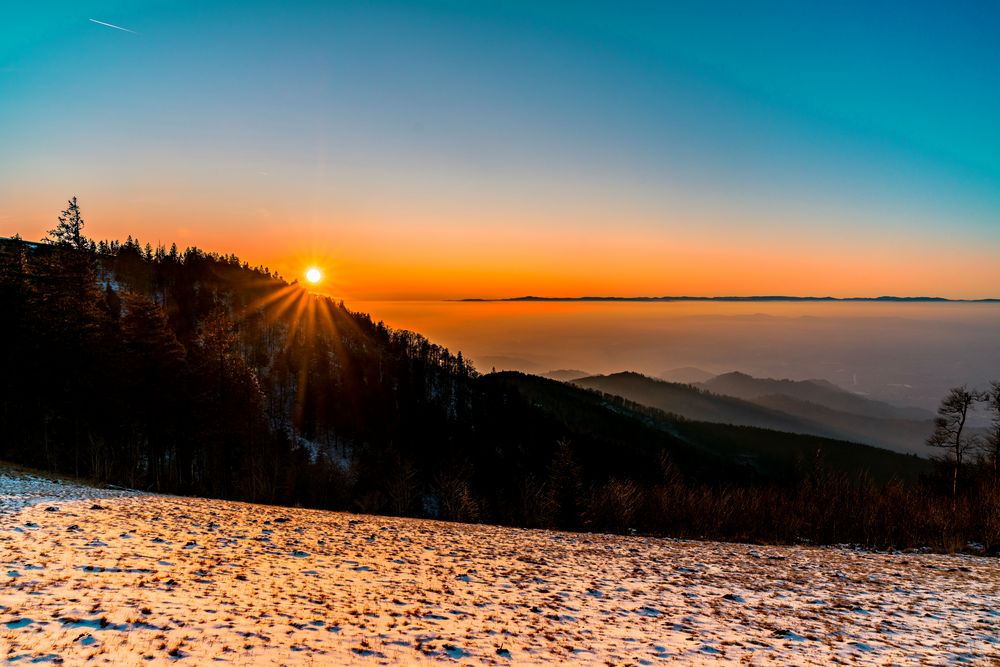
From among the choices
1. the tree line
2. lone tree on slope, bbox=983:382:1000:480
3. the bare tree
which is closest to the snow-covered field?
the tree line

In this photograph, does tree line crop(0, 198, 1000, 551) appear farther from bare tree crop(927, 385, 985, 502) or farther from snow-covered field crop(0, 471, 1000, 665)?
snow-covered field crop(0, 471, 1000, 665)

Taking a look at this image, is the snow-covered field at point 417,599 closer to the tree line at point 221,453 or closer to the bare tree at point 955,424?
the tree line at point 221,453

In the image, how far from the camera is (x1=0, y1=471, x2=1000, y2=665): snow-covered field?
8.38 meters

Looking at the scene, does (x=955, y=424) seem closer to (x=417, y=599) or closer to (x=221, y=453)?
(x=417, y=599)

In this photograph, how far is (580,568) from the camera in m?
16.9

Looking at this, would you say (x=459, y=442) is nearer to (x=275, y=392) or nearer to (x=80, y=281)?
(x=275, y=392)

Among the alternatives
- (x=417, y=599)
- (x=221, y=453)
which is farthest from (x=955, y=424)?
(x=221, y=453)

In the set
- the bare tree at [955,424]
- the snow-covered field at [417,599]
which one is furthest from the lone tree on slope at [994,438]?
the snow-covered field at [417,599]

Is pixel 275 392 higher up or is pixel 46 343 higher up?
pixel 46 343

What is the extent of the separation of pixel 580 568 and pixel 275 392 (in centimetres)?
12748

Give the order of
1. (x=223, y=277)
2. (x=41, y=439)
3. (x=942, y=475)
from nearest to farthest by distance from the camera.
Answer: (x=41, y=439) → (x=942, y=475) → (x=223, y=277)

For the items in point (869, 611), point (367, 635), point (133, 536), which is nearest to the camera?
point (367, 635)

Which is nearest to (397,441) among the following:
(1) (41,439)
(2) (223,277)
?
(1) (41,439)

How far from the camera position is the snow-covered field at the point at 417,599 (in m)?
8.38
